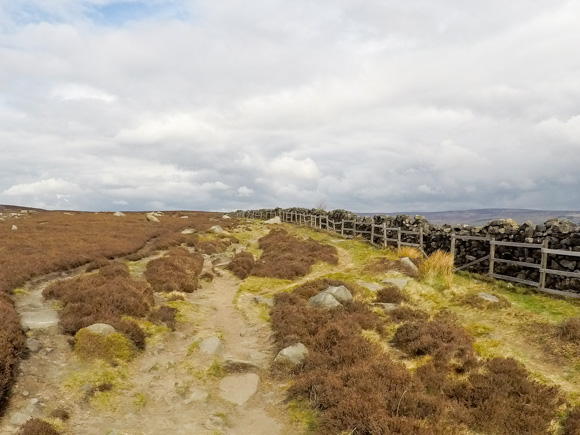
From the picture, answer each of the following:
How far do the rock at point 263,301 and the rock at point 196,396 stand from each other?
6.63 m

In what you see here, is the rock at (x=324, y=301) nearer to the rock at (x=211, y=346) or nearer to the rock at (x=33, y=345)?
the rock at (x=211, y=346)

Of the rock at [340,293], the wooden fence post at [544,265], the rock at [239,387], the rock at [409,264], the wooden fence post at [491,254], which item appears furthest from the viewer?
the rock at [409,264]

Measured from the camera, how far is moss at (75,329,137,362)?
10531mm

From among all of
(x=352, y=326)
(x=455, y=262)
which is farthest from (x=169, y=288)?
(x=455, y=262)

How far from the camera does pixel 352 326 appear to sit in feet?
40.5

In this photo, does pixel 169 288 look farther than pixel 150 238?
No

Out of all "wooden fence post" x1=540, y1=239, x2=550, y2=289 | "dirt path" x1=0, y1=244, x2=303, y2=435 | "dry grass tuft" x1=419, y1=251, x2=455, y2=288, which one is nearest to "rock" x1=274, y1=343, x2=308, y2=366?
"dirt path" x1=0, y1=244, x2=303, y2=435

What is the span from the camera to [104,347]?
10734mm

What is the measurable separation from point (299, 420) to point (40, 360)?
22.6 ft

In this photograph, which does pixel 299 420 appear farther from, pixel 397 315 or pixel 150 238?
pixel 150 238

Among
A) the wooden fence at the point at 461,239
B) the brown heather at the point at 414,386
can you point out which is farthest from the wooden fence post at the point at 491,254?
the brown heather at the point at 414,386

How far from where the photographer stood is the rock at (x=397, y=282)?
55.9 ft

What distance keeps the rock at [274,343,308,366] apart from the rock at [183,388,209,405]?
222 cm

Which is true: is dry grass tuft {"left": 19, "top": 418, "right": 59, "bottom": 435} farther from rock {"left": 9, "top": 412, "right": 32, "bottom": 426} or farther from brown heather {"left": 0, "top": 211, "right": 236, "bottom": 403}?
brown heather {"left": 0, "top": 211, "right": 236, "bottom": 403}
